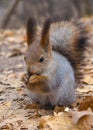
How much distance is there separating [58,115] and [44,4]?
27.8 ft

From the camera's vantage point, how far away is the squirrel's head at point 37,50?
114 inches

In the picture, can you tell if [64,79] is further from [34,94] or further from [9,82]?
[9,82]

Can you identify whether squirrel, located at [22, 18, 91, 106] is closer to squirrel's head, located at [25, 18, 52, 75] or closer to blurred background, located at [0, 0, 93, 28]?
squirrel's head, located at [25, 18, 52, 75]

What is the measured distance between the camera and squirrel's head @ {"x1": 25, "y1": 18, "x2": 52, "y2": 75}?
2.88 m

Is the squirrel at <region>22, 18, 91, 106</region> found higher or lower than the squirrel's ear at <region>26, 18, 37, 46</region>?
lower

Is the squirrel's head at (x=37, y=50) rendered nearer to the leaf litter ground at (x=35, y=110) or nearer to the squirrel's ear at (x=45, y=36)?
the squirrel's ear at (x=45, y=36)

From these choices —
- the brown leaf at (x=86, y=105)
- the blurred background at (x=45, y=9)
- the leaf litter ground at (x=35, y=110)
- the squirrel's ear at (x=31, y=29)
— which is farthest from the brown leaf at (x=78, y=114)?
the blurred background at (x=45, y=9)

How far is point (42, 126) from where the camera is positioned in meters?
2.71

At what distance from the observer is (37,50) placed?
2.99 meters

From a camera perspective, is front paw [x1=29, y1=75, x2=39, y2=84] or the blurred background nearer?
front paw [x1=29, y1=75, x2=39, y2=84]

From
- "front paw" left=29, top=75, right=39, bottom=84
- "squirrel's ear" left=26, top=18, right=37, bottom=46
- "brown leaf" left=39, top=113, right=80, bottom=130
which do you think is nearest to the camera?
"brown leaf" left=39, top=113, right=80, bottom=130

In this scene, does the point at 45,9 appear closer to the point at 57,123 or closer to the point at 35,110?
the point at 35,110

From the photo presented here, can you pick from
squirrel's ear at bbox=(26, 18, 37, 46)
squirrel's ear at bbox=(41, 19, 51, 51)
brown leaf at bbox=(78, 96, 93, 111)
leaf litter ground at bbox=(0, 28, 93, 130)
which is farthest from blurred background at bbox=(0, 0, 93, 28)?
brown leaf at bbox=(78, 96, 93, 111)

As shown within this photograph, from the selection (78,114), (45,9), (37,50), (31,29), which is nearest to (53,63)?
(37,50)
